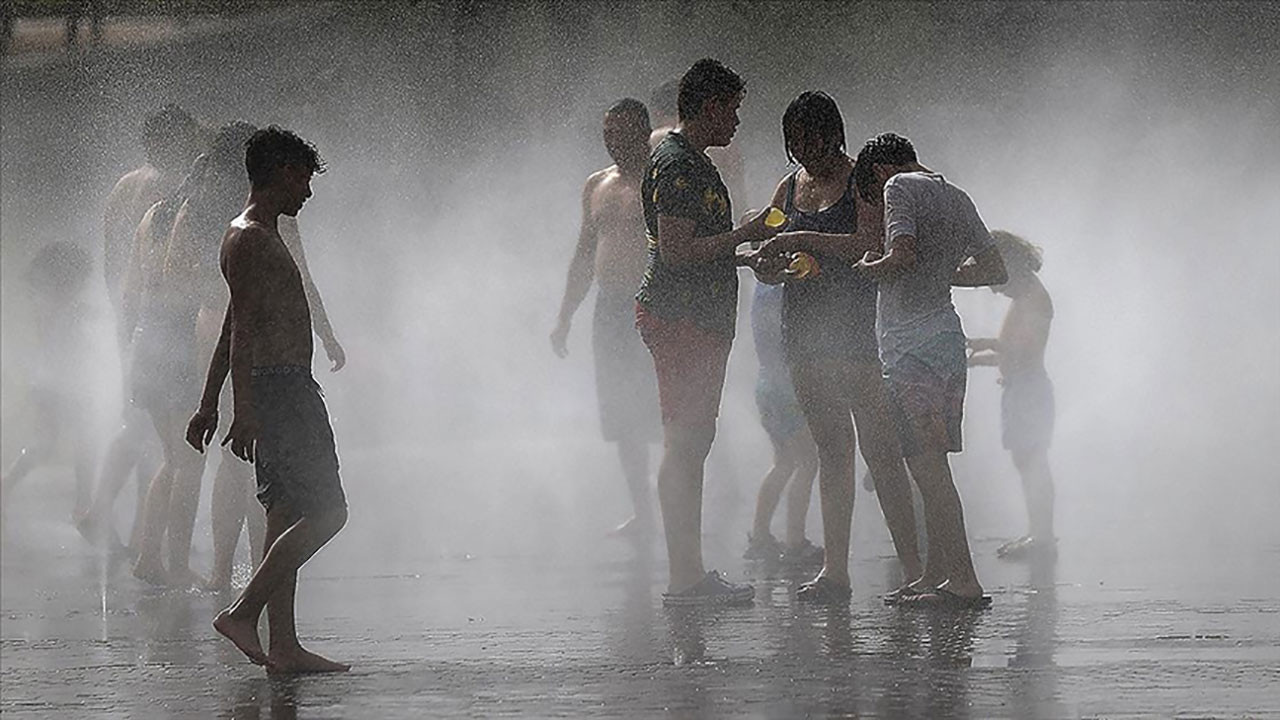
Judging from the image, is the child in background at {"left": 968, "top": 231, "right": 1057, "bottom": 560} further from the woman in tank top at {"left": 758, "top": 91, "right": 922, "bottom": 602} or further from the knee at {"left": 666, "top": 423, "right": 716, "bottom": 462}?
the knee at {"left": 666, "top": 423, "right": 716, "bottom": 462}

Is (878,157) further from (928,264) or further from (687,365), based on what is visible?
(687,365)

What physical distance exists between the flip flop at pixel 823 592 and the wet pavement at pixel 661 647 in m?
0.05

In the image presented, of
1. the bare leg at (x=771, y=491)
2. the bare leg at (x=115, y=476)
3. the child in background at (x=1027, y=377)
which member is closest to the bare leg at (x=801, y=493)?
the bare leg at (x=771, y=491)

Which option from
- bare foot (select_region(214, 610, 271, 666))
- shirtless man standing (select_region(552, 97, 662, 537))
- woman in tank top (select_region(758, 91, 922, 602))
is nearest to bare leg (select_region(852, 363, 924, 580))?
woman in tank top (select_region(758, 91, 922, 602))

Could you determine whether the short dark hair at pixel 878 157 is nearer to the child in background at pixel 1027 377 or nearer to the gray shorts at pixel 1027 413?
the child in background at pixel 1027 377

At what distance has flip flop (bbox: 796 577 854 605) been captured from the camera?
22.8 feet

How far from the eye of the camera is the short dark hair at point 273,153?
5684 millimetres

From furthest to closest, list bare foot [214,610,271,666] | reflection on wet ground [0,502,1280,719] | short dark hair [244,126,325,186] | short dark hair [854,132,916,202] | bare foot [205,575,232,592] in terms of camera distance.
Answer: bare foot [205,575,232,592] → short dark hair [854,132,916,202] → short dark hair [244,126,325,186] → bare foot [214,610,271,666] → reflection on wet ground [0,502,1280,719]

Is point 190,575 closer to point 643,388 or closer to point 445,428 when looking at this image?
point 643,388

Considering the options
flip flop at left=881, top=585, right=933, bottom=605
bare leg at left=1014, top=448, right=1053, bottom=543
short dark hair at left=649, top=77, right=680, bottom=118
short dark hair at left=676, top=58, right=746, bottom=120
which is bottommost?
flip flop at left=881, top=585, right=933, bottom=605

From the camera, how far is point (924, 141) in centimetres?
1636

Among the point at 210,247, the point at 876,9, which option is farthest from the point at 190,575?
the point at 876,9

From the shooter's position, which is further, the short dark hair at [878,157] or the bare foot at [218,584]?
the bare foot at [218,584]

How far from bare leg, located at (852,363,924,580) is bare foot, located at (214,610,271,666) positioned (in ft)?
6.78
